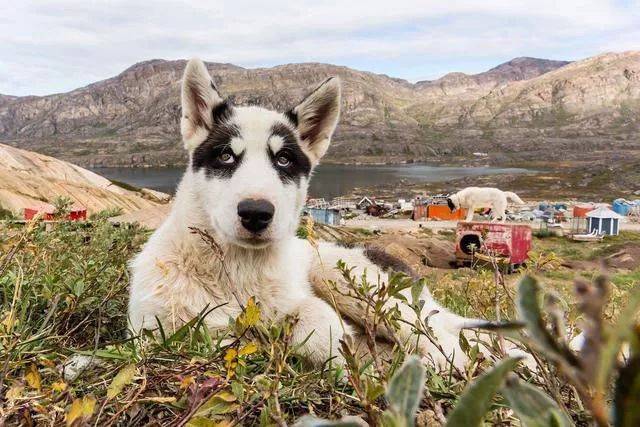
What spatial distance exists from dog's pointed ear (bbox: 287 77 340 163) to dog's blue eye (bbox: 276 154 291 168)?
79 cm

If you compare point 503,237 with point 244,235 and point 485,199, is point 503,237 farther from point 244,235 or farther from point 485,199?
point 244,235

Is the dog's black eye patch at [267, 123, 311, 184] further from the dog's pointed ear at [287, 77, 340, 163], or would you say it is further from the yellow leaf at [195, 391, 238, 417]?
the yellow leaf at [195, 391, 238, 417]

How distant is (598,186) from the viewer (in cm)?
13812

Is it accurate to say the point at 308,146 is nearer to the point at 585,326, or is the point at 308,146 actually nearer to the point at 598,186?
the point at 585,326

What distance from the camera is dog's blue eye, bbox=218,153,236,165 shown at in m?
4.77

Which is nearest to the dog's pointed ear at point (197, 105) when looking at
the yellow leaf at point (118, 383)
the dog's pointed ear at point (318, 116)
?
the dog's pointed ear at point (318, 116)

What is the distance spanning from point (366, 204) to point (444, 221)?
81.8 ft

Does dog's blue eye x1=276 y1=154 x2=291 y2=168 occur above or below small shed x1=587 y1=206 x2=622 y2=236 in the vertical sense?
above

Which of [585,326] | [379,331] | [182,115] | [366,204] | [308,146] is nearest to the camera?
[585,326]

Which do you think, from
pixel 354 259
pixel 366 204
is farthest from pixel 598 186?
pixel 354 259

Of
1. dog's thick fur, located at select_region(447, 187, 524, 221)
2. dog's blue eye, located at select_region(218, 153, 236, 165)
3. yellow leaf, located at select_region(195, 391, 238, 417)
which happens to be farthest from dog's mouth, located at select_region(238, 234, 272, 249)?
dog's thick fur, located at select_region(447, 187, 524, 221)

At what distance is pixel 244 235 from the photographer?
4188 mm

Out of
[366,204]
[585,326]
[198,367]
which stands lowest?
[366,204]

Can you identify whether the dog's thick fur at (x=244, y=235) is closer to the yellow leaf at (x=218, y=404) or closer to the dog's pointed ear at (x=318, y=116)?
the dog's pointed ear at (x=318, y=116)
